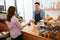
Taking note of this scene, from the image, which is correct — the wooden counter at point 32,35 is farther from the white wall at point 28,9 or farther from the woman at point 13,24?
the white wall at point 28,9

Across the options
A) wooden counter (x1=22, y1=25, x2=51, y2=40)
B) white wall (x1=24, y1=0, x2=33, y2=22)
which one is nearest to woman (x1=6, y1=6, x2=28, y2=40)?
wooden counter (x1=22, y1=25, x2=51, y2=40)

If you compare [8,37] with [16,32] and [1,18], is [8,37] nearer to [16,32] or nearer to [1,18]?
[16,32]

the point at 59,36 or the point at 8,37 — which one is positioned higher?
the point at 59,36

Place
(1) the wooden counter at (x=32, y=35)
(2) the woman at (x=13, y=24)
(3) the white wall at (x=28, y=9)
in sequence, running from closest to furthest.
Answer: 1. (1) the wooden counter at (x=32, y=35)
2. (2) the woman at (x=13, y=24)
3. (3) the white wall at (x=28, y=9)

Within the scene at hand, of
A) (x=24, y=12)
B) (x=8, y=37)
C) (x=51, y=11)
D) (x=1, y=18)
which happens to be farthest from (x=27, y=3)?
(x=8, y=37)

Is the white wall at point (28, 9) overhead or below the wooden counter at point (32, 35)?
overhead

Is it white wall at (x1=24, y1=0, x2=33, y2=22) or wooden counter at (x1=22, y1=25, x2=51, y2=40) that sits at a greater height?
white wall at (x1=24, y1=0, x2=33, y2=22)

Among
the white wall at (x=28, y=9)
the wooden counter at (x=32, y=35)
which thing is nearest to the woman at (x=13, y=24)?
the wooden counter at (x=32, y=35)

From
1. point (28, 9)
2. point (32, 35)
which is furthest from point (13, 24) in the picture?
point (28, 9)

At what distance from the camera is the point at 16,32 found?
296 centimetres

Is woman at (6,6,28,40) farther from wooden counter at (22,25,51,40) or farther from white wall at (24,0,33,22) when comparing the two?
white wall at (24,0,33,22)

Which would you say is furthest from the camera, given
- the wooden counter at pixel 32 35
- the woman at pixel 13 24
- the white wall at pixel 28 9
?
the white wall at pixel 28 9

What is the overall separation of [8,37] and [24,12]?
2679 mm

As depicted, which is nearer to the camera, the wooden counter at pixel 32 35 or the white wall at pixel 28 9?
the wooden counter at pixel 32 35
